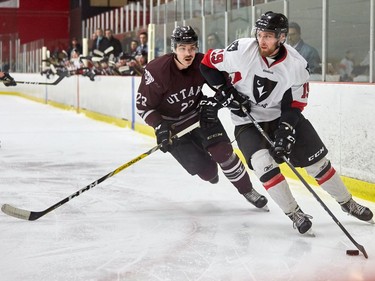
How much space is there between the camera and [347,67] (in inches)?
202

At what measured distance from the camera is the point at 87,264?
2926mm

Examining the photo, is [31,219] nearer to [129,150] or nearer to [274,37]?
[274,37]

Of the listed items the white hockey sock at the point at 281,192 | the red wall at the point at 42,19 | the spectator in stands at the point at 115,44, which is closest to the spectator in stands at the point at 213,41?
the white hockey sock at the point at 281,192

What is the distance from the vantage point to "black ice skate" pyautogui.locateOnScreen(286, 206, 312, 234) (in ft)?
11.1

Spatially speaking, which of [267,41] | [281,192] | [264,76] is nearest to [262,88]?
[264,76]

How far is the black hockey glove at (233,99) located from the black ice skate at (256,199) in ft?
1.88

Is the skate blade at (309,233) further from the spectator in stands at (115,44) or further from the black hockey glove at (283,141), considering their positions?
the spectator in stands at (115,44)

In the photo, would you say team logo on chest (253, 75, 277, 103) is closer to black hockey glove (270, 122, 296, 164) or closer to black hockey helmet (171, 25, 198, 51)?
black hockey glove (270, 122, 296, 164)

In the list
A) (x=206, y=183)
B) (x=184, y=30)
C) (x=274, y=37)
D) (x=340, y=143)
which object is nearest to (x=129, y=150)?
(x=206, y=183)

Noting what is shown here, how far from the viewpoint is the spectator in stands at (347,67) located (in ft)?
16.6

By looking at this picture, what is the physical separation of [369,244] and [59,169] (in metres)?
3.14

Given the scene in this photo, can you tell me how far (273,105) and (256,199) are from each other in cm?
63

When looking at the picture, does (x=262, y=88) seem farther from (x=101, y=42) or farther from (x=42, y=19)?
(x=42, y=19)

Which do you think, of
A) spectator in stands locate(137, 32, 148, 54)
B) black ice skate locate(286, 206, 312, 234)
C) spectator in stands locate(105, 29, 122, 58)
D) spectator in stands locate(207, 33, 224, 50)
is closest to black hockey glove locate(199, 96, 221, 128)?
black ice skate locate(286, 206, 312, 234)
